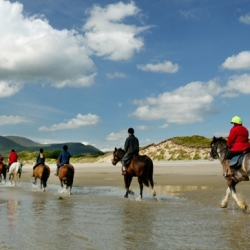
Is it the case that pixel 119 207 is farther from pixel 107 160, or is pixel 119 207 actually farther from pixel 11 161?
pixel 107 160

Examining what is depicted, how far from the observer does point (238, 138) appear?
36.0ft

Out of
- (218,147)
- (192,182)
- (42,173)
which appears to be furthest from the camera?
(192,182)

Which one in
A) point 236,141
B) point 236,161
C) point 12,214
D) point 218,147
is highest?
point 236,141

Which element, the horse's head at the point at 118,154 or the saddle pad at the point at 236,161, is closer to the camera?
the saddle pad at the point at 236,161

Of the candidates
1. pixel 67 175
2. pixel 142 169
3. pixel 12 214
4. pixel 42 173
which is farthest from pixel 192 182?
pixel 12 214

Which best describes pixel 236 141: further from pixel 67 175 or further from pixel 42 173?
pixel 42 173

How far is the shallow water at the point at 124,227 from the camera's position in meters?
6.71

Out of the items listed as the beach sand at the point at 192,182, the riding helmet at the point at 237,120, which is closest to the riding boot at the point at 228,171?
the riding helmet at the point at 237,120

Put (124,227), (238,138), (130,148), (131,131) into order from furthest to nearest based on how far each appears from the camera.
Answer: (131,131)
(130,148)
(238,138)
(124,227)

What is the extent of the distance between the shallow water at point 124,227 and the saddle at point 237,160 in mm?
1308

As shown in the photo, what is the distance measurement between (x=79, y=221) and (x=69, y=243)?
7.96ft

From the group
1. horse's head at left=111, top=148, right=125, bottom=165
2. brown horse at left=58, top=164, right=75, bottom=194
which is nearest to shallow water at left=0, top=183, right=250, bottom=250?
horse's head at left=111, top=148, right=125, bottom=165

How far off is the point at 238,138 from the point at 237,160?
653mm

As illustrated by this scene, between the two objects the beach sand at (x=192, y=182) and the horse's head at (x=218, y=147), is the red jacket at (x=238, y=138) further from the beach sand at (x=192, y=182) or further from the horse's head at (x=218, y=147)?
the beach sand at (x=192, y=182)
